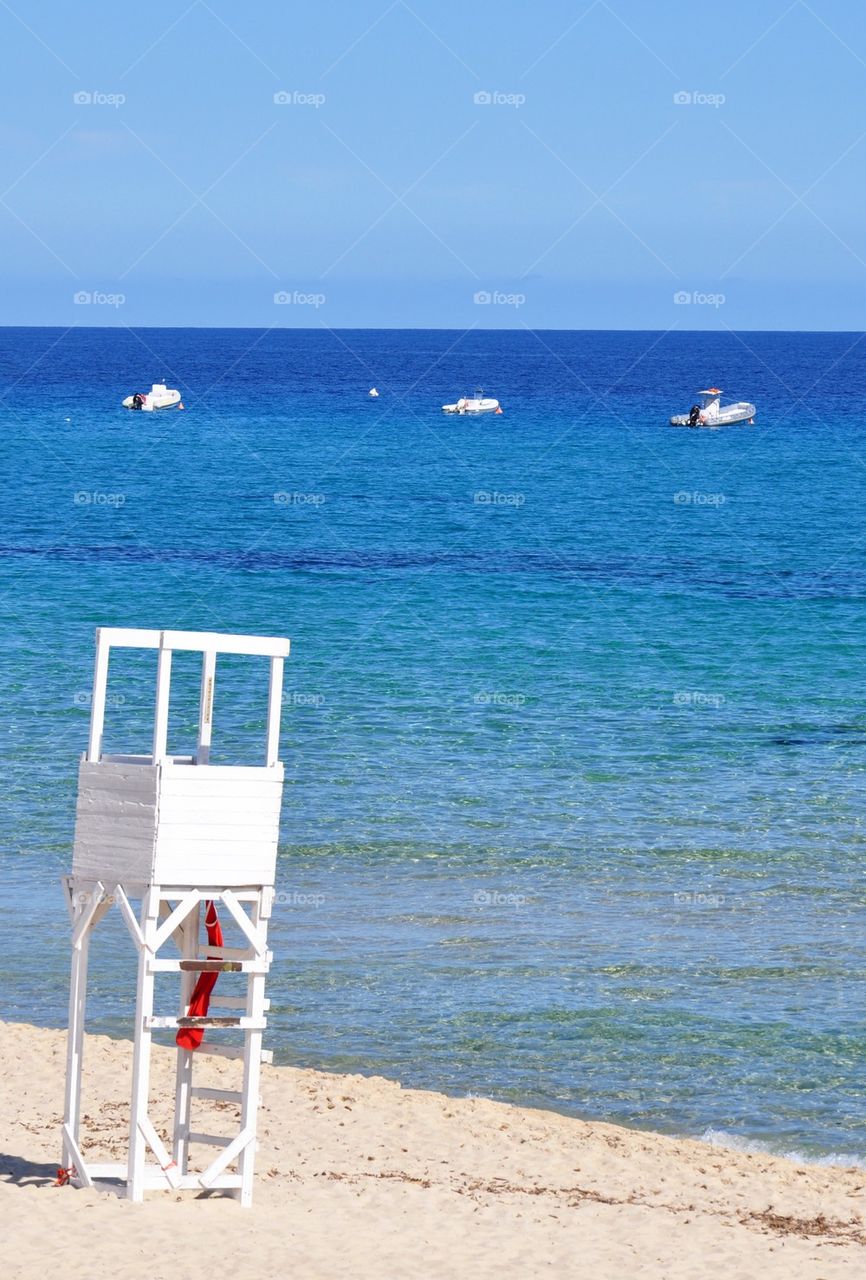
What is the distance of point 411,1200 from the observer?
14.2m

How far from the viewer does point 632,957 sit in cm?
2178

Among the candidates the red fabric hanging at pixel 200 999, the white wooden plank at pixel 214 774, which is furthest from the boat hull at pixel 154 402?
the white wooden plank at pixel 214 774

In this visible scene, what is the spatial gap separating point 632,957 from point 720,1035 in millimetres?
2632

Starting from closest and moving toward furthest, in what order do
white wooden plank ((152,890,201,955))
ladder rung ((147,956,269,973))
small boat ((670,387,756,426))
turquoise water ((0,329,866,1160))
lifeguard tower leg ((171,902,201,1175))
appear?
white wooden plank ((152,890,201,955)) → ladder rung ((147,956,269,973)) → lifeguard tower leg ((171,902,201,1175)) → turquoise water ((0,329,866,1160)) → small boat ((670,387,756,426))

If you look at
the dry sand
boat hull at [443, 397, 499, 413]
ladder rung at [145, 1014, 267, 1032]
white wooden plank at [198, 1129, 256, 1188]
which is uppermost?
boat hull at [443, 397, 499, 413]

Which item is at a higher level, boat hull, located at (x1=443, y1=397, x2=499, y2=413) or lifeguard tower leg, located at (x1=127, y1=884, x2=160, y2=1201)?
boat hull, located at (x1=443, y1=397, x2=499, y2=413)

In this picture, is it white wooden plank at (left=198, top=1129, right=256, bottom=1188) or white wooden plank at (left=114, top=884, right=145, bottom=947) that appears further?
white wooden plank at (left=198, top=1129, right=256, bottom=1188)

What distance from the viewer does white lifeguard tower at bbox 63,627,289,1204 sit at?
13.2 m

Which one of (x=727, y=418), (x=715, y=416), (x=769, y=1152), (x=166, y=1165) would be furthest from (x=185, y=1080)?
(x=727, y=418)

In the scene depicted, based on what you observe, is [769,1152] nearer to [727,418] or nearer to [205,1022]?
[205,1022]

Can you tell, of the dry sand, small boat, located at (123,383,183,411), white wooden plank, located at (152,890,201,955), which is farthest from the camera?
small boat, located at (123,383,183,411)

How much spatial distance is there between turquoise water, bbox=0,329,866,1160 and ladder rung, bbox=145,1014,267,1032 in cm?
479

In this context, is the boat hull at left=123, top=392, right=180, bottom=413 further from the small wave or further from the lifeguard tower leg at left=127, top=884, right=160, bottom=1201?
the lifeguard tower leg at left=127, top=884, right=160, bottom=1201

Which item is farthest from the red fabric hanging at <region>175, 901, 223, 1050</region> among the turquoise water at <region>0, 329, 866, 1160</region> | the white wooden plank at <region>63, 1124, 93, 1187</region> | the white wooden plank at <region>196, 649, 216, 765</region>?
the turquoise water at <region>0, 329, 866, 1160</region>
